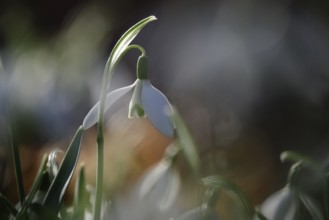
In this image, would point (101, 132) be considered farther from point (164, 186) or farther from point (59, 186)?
point (164, 186)

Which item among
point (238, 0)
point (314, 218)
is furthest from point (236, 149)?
point (314, 218)

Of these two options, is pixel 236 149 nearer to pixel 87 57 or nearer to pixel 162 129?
pixel 87 57

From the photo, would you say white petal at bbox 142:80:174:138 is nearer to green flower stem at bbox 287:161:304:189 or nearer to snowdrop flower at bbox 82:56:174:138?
snowdrop flower at bbox 82:56:174:138

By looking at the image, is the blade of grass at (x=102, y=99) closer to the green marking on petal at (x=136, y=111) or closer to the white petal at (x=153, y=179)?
the green marking on petal at (x=136, y=111)

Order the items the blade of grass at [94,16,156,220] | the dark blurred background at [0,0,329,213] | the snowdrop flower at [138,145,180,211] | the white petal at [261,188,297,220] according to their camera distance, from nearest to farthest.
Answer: the blade of grass at [94,16,156,220] → the white petal at [261,188,297,220] → the snowdrop flower at [138,145,180,211] → the dark blurred background at [0,0,329,213]

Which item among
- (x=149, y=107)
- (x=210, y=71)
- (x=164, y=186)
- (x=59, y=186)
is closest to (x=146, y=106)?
(x=149, y=107)

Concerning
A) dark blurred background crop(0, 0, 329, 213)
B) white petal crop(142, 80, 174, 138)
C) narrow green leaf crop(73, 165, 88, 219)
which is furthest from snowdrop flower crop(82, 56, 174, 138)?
dark blurred background crop(0, 0, 329, 213)

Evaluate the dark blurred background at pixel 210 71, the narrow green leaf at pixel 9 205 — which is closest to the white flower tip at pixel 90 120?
the narrow green leaf at pixel 9 205
